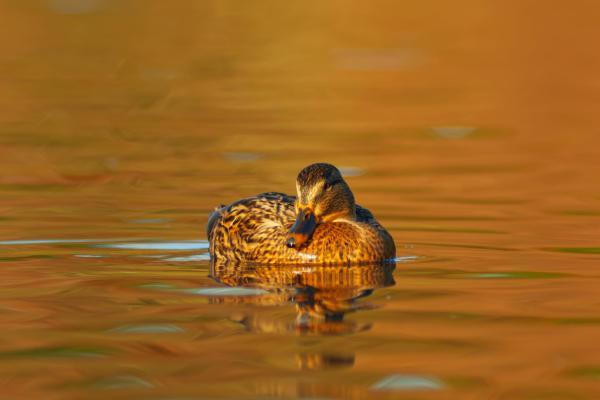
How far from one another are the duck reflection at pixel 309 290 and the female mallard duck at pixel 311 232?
94 millimetres

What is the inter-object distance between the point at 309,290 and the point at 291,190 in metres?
5.22

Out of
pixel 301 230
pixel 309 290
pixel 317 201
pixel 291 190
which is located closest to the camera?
pixel 309 290

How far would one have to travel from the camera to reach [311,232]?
9906 millimetres

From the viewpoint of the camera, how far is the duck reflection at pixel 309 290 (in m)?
7.59

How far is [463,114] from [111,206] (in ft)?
28.8

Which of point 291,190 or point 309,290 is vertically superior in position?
point 291,190

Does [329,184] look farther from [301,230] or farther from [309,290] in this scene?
[309,290]

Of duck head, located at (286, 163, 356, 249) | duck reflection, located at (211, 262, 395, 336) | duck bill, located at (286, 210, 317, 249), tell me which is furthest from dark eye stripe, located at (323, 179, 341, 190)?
duck reflection, located at (211, 262, 395, 336)

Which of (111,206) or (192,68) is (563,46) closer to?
(192,68)

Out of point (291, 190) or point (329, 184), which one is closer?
point (329, 184)

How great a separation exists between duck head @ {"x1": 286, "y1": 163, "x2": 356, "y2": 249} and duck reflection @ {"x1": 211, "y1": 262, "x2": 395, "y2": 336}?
0.28 metres

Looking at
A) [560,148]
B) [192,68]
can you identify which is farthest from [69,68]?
[560,148]

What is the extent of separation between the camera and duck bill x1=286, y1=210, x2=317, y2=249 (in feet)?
32.2

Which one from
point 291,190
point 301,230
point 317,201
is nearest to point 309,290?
point 301,230
